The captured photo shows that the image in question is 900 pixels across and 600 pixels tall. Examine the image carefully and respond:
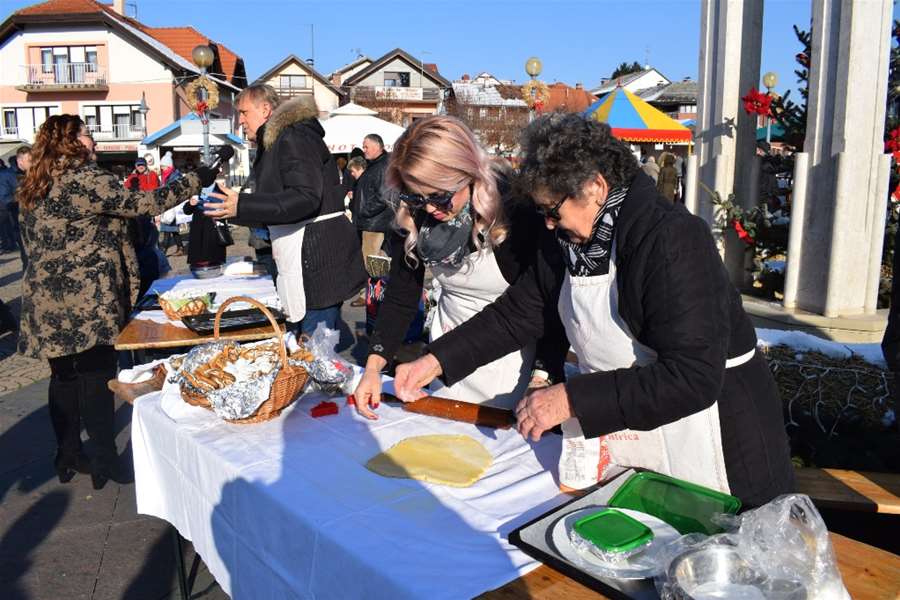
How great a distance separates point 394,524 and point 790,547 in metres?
0.76

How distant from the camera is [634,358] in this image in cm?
165

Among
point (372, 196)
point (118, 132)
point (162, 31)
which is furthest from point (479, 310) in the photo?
point (162, 31)

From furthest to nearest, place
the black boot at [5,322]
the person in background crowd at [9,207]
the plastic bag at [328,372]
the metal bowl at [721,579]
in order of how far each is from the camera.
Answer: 1. the person in background crowd at [9,207]
2. the black boot at [5,322]
3. the plastic bag at [328,372]
4. the metal bowl at [721,579]

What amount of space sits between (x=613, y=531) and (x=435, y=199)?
1.08m

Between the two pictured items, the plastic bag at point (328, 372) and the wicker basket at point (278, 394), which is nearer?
the wicker basket at point (278, 394)

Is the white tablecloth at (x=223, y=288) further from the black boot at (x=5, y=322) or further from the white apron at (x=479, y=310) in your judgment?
the black boot at (x=5, y=322)

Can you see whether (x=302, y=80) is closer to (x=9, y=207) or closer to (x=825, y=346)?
(x=9, y=207)

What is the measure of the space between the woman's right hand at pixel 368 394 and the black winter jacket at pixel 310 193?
1328mm

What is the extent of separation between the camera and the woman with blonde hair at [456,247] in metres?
2.04

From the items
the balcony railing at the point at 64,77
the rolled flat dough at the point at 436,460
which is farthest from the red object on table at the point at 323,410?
the balcony railing at the point at 64,77

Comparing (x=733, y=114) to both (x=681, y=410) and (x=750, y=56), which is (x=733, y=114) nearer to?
(x=750, y=56)

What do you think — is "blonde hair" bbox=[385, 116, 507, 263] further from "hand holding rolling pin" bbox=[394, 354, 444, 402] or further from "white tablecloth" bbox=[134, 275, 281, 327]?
"white tablecloth" bbox=[134, 275, 281, 327]

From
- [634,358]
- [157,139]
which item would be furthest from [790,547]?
[157,139]

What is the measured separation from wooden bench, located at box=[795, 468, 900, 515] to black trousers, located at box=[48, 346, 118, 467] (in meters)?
3.23
